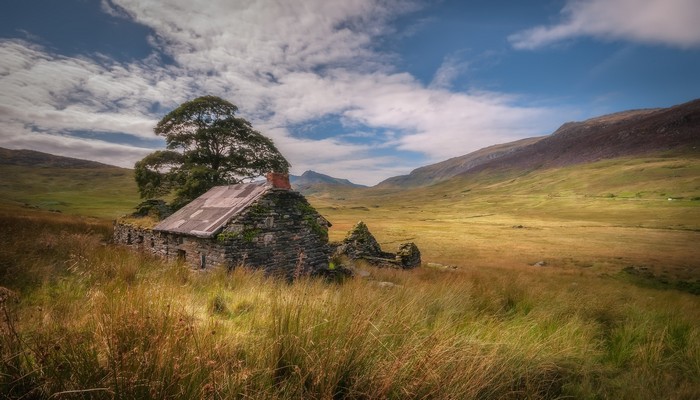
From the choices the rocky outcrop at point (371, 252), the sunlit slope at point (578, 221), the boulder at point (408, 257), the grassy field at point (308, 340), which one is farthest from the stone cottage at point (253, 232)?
the sunlit slope at point (578, 221)

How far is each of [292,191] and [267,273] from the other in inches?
149

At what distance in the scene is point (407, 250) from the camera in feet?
66.3

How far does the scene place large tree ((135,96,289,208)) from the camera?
2422 centimetres

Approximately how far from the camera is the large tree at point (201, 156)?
24219 millimetres

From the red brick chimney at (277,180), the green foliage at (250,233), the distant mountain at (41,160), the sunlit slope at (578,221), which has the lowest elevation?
the sunlit slope at (578,221)

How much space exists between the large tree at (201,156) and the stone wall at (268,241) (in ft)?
29.8

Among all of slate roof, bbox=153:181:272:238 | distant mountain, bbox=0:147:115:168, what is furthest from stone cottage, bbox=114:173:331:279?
distant mountain, bbox=0:147:115:168

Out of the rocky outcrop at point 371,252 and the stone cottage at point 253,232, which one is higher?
the stone cottage at point 253,232

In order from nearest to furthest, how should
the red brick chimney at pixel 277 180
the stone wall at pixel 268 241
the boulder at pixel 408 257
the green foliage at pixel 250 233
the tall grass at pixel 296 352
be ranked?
1. the tall grass at pixel 296 352
2. the stone wall at pixel 268 241
3. the green foliage at pixel 250 233
4. the red brick chimney at pixel 277 180
5. the boulder at pixel 408 257

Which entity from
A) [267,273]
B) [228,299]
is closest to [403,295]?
[228,299]

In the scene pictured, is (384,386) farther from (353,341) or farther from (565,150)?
(565,150)

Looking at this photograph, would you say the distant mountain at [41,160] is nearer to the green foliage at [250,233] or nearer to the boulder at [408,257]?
the boulder at [408,257]

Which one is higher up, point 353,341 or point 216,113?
point 216,113

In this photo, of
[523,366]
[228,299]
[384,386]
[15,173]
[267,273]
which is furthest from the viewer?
[15,173]
